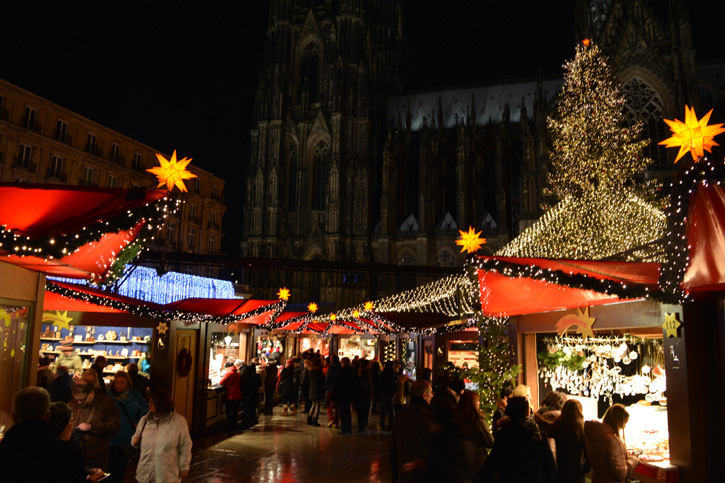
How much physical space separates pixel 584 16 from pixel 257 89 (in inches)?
864

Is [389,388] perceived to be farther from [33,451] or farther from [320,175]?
[320,175]

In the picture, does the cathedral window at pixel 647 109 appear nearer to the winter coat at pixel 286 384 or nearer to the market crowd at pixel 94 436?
the winter coat at pixel 286 384

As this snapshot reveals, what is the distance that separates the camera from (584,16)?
25.9 m

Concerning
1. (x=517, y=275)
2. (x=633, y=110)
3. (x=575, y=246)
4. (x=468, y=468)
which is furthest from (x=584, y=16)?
(x=468, y=468)

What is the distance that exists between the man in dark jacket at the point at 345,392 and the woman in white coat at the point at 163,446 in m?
6.55

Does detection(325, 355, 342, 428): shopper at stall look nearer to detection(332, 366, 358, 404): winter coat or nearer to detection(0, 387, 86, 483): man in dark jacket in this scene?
detection(332, 366, 358, 404): winter coat

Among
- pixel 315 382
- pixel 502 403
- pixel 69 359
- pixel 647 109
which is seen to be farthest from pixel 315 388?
pixel 647 109

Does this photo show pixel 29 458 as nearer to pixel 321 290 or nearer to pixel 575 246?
pixel 575 246

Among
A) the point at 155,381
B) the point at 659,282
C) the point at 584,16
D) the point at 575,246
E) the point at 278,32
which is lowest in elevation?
the point at 155,381

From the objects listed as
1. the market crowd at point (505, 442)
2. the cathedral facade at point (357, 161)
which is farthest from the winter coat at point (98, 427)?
the cathedral facade at point (357, 161)

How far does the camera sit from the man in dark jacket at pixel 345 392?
10773mm

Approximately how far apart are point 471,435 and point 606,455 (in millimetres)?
1315

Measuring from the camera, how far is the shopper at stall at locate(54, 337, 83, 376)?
32.9 ft

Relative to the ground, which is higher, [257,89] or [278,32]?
[278,32]
